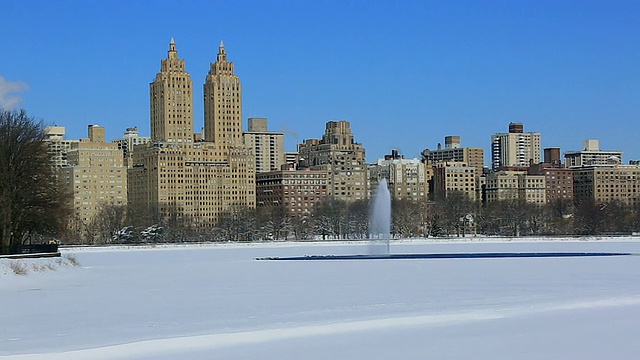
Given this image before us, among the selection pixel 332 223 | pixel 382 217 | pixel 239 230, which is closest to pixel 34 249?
pixel 382 217

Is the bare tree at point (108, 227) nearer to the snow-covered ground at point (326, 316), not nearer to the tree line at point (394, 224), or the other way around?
the tree line at point (394, 224)

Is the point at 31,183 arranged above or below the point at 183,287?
above

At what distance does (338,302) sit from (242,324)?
20.9 feet

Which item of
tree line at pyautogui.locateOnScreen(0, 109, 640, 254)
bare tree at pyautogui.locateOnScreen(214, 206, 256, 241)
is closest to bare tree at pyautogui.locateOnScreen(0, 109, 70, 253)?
tree line at pyautogui.locateOnScreen(0, 109, 640, 254)

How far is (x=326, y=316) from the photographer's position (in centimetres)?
2898

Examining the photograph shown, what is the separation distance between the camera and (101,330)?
86.1 ft

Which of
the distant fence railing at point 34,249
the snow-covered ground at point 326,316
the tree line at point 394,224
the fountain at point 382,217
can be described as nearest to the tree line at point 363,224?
the tree line at point 394,224

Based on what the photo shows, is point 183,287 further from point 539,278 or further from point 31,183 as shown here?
point 31,183

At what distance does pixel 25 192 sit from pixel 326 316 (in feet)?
126

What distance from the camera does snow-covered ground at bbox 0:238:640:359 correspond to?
74.6ft

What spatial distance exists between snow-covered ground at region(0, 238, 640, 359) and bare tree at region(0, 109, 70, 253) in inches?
596

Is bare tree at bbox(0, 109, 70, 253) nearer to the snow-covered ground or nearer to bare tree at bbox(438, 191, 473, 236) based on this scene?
the snow-covered ground

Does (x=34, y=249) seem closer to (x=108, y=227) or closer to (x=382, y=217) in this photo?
(x=382, y=217)

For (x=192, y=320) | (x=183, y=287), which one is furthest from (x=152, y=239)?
(x=192, y=320)
